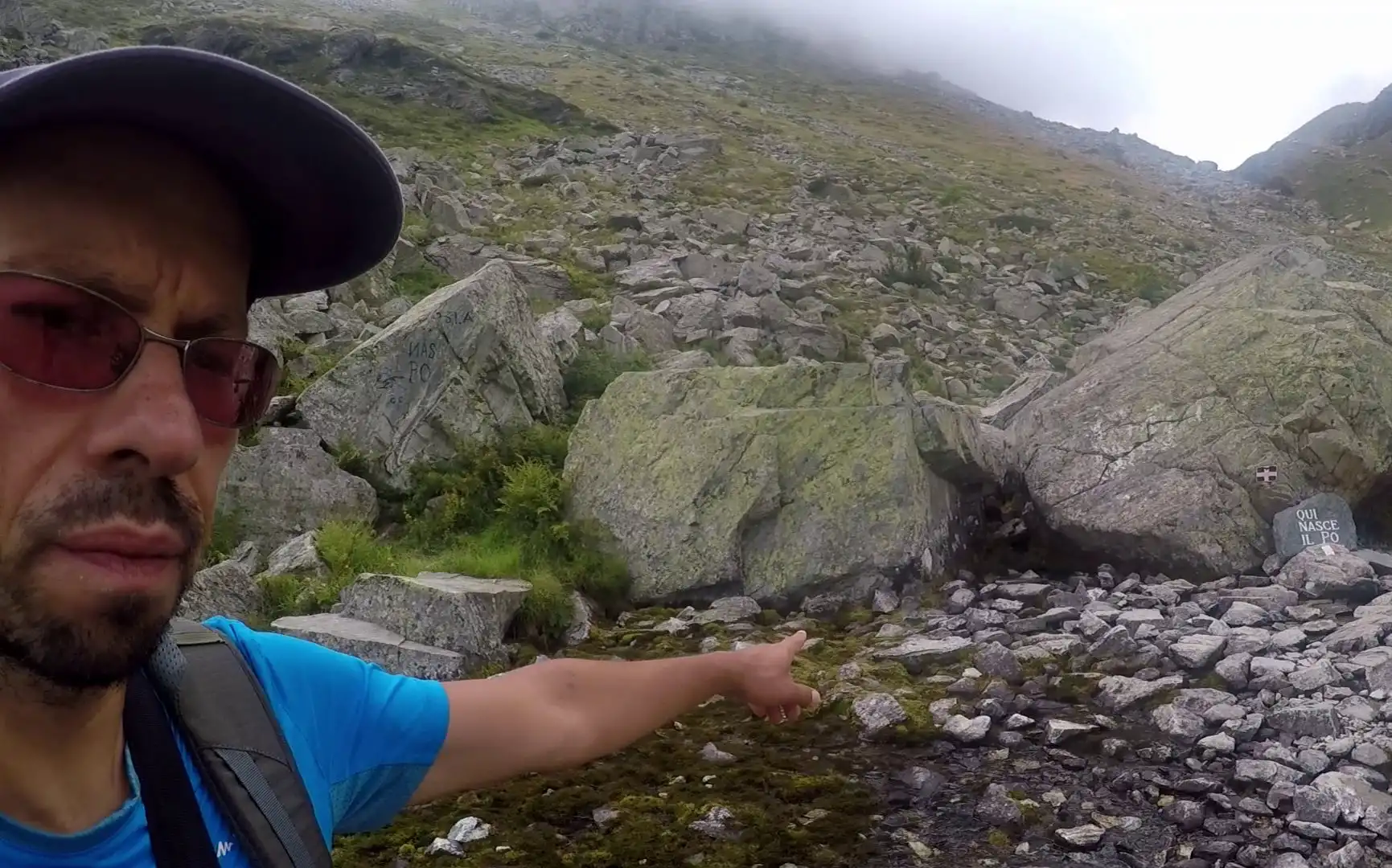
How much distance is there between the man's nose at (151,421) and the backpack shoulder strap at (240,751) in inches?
20.6

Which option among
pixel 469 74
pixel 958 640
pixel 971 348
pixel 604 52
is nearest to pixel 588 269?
pixel 971 348

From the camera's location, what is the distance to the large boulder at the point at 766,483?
909cm

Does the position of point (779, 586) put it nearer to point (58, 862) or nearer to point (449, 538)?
point (449, 538)

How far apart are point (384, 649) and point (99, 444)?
563cm

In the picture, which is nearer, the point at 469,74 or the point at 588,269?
the point at 588,269

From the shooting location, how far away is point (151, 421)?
174 cm

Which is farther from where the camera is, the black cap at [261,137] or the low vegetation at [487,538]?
the low vegetation at [487,538]

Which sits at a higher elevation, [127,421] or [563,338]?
[127,421]

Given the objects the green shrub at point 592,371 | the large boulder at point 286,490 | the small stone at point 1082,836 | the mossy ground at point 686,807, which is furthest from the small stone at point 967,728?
the green shrub at point 592,371

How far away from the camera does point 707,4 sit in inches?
5266

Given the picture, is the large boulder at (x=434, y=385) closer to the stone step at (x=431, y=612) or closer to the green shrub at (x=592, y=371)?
the green shrub at (x=592, y=371)

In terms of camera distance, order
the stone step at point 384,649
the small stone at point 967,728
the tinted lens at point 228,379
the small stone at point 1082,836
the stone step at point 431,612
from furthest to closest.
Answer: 1. the stone step at point 431,612
2. the stone step at point 384,649
3. the small stone at point 967,728
4. the small stone at point 1082,836
5. the tinted lens at point 228,379

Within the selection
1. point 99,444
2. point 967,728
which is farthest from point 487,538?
point 99,444

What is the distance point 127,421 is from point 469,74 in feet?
180
